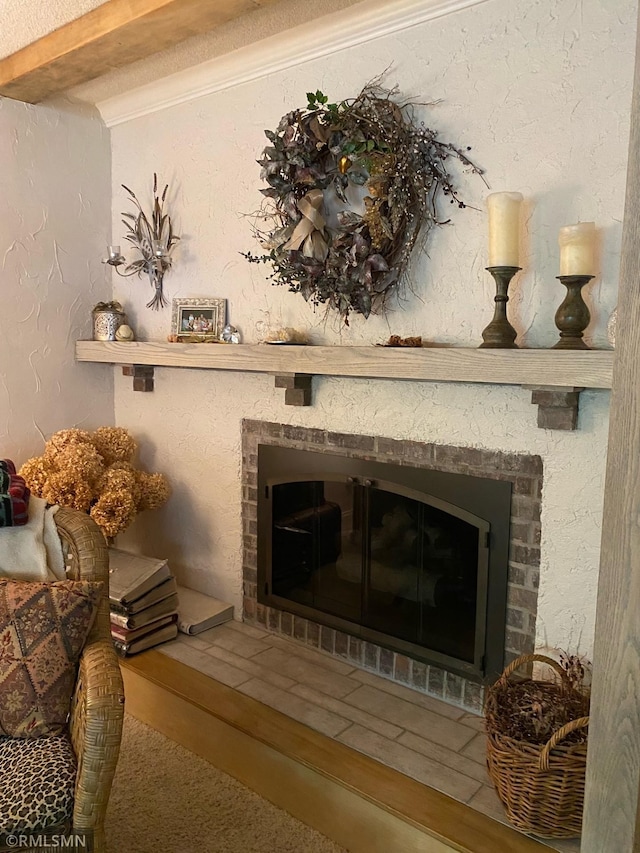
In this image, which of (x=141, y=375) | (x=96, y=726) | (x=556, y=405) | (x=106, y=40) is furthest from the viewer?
(x=141, y=375)

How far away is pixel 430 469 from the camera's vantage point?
7.07 feet

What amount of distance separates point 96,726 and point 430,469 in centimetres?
119

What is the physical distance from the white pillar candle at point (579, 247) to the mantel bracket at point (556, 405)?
0.31 meters

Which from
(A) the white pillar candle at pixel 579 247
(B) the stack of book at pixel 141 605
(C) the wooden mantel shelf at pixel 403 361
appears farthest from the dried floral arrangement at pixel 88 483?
(A) the white pillar candle at pixel 579 247

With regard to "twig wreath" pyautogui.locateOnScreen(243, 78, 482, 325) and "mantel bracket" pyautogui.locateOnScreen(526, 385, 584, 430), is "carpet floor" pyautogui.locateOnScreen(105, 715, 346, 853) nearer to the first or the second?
"mantel bracket" pyautogui.locateOnScreen(526, 385, 584, 430)

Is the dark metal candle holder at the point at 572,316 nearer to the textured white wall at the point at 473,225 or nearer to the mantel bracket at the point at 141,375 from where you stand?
the textured white wall at the point at 473,225

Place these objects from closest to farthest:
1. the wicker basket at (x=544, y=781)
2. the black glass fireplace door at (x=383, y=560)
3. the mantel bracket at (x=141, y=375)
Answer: the wicker basket at (x=544, y=781)
the black glass fireplace door at (x=383, y=560)
the mantel bracket at (x=141, y=375)

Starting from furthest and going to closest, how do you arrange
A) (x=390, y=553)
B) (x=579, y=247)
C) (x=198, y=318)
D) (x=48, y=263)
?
(x=48, y=263) → (x=198, y=318) → (x=390, y=553) → (x=579, y=247)

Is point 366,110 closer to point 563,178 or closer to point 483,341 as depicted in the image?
point 563,178

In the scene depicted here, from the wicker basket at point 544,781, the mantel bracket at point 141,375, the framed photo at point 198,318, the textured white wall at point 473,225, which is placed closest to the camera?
the wicker basket at point 544,781

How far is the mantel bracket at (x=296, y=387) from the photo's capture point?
2375 millimetres

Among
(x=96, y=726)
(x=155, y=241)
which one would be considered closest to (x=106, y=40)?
(x=155, y=241)

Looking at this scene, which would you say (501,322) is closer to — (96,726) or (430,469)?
(430,469)

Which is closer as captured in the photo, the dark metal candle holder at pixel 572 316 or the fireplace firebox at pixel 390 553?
the dark metal candle holder at pixel 572 316
